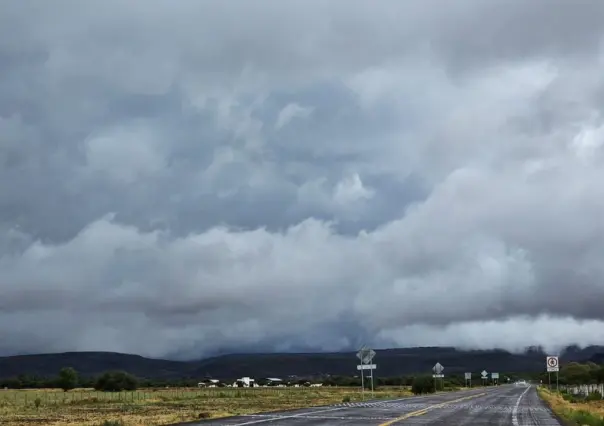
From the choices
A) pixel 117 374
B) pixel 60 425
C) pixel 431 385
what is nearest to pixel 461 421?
pixel 60 425

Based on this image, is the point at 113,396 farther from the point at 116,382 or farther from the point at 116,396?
the point at 116,382

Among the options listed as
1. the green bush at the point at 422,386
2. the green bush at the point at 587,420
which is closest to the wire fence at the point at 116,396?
the green bush at the point at 422,386

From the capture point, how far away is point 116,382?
160 metres

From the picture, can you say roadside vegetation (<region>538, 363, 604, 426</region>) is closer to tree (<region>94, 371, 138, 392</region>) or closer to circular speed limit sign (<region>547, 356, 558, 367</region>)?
circular speed limit sign (<region>547, 356, 558, 367</region>)

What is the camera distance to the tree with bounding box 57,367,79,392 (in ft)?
552

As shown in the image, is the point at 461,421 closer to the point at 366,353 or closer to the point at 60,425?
the point at 60,425

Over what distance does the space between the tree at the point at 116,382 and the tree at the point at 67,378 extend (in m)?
7.27

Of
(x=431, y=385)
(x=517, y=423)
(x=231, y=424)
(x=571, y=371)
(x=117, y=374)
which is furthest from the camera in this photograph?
(x=571, y=371)

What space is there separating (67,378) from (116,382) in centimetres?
1464

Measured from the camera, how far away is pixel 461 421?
3669 cm

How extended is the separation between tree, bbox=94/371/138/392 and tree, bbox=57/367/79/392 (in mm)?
7267

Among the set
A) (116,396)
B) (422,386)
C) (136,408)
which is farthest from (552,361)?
(116,396)

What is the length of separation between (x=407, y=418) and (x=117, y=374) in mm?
133804

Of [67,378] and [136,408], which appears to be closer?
[136,408]
